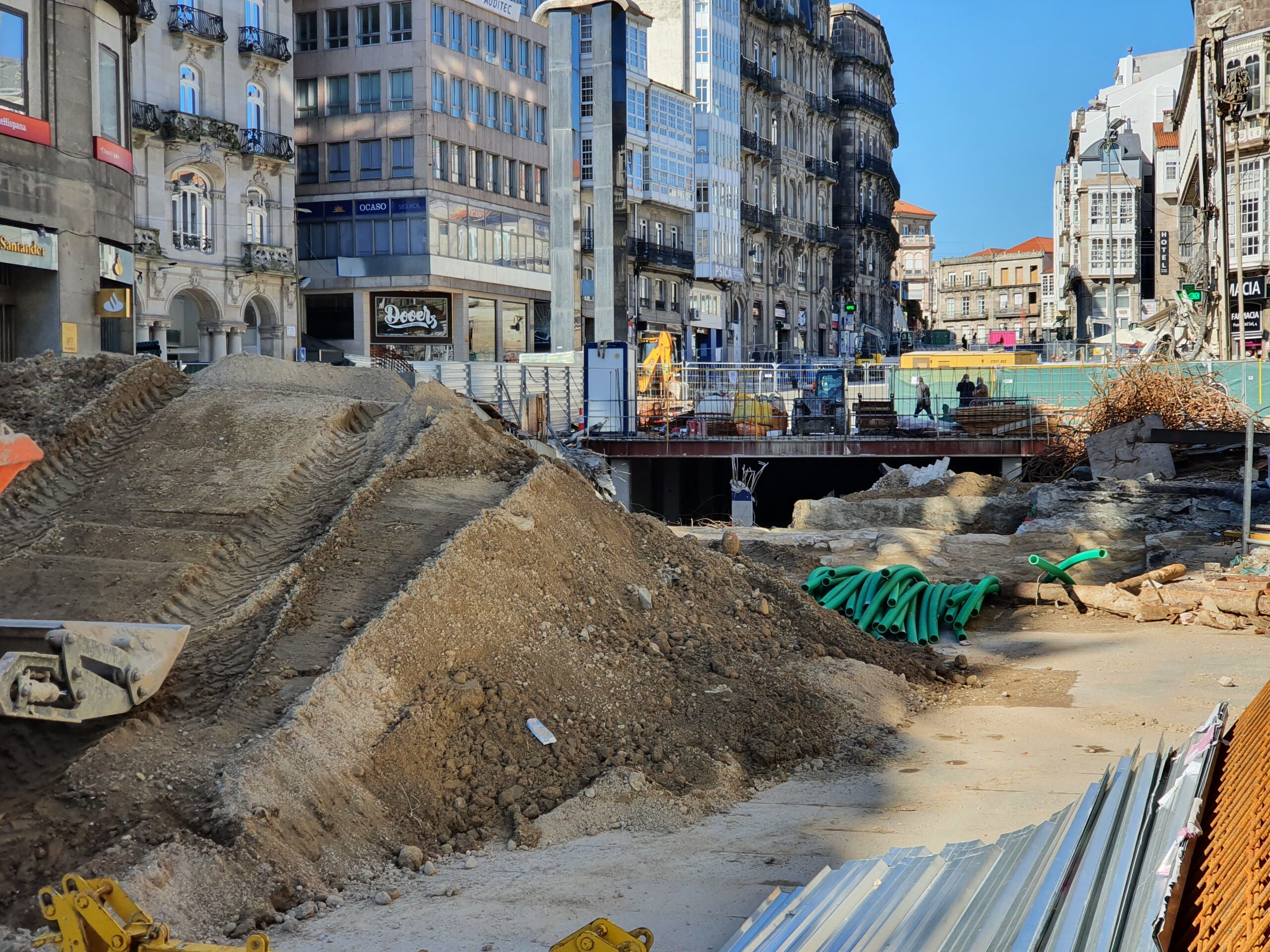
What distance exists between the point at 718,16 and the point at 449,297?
26.3 m

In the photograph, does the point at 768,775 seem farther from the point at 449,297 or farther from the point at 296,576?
the point at 449,297

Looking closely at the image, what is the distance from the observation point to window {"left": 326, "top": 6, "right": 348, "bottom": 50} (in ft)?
157

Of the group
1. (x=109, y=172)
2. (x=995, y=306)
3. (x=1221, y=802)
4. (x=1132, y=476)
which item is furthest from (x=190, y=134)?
(x=995, y=306)

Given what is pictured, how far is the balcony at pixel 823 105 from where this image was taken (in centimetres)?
7888

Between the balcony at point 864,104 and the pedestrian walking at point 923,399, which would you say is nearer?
the pedestrian walking at point 923,399

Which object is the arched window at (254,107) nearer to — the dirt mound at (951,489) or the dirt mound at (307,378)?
the dirt mound at (951,489)

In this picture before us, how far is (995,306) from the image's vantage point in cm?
14738

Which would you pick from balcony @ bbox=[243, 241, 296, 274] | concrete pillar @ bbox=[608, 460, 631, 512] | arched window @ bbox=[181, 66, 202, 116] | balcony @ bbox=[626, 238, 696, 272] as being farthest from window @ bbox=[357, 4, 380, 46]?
concrete pillar @ bbox=[608, 460, 631, 512]

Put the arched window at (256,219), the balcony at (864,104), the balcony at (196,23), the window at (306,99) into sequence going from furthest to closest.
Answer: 1. the balcony at (864,104)
2. the window at (306,99)
3. the arched window at (256,219)
4. the balcony at (196,23)

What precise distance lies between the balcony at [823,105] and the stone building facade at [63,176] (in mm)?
59263

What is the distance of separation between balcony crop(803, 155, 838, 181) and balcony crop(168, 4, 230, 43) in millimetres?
44646

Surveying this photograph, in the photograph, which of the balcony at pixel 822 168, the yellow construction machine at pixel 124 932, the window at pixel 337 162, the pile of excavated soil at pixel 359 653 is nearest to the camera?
the yellow construction machine at pixel 124 932

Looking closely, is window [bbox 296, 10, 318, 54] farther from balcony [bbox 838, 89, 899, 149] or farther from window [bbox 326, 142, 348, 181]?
balcony [bbox 838, 89, 899, 149]

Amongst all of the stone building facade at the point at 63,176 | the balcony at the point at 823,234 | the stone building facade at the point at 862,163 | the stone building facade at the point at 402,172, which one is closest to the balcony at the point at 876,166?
the stone building facade at the point at 862,163
